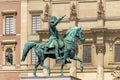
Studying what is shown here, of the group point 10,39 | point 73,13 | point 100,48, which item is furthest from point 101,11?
point 10,39

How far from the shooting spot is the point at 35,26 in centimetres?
5781

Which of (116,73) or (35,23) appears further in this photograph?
(35,23)

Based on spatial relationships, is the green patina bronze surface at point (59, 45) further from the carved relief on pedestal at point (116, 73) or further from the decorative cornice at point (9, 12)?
the decorative cornice at point (9, 12)

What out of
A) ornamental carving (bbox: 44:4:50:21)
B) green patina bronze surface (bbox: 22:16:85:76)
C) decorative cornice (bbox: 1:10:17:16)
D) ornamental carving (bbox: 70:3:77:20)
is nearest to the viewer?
green patina bronze surface (bbox: 22:16:85:76)

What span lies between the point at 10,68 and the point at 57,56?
24.6 m

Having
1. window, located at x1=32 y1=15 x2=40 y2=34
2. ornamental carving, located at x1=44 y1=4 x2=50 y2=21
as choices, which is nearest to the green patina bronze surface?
ornamental carving, located at x1=44 y1=4 x2=50 y2=21

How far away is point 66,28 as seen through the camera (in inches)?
2199

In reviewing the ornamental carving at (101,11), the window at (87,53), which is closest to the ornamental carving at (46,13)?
the window at (87,53)

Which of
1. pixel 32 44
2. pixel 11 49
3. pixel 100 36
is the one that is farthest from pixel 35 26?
pixel 32 44

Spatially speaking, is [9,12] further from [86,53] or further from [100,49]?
[100,49]

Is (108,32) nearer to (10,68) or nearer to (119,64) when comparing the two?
(119,64)

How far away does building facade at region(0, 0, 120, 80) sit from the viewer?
2153 inches

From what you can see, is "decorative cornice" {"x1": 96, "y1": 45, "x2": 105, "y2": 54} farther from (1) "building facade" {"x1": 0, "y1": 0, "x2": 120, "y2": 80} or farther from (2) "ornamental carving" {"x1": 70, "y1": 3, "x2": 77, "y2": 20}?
(2) "ornamental carving" {"x1": 70, "y1": 3, "x2": 77, "y2": 20}

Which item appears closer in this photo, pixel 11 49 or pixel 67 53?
pixel 67 53
